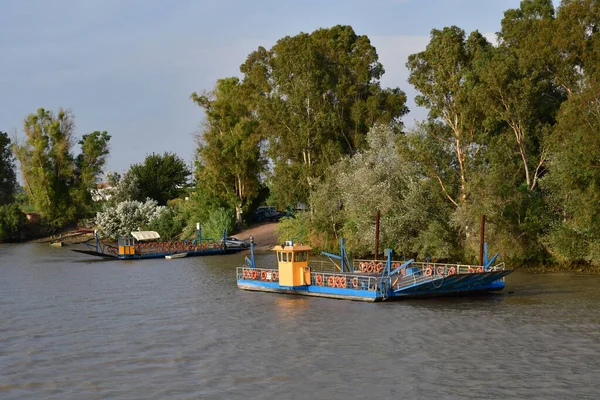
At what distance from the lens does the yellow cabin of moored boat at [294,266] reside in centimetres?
3962

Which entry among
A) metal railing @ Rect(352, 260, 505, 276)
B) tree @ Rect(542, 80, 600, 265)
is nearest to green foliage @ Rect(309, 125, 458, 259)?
tree @ Rect(542, 80, 600, 265)

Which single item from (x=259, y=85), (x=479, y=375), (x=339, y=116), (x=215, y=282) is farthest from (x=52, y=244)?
(x=479, y=375)

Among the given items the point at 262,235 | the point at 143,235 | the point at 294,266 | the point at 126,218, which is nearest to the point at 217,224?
the point at 262,235

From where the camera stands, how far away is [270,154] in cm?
6994

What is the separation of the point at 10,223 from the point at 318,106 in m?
53.8

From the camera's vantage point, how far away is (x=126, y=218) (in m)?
92.0

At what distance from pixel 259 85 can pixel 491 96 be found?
37.6 metres

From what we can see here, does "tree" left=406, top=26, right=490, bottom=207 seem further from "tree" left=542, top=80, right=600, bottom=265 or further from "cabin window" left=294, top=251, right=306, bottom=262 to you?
"cabin window" left=294, top=251, right=306, bottom=262

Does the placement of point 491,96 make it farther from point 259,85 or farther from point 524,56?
point 259,85

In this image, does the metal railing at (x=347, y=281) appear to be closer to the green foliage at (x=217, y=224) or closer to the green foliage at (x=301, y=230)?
the green foliage at (x=301, y=230)

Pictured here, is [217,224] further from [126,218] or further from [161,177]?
[161,177]

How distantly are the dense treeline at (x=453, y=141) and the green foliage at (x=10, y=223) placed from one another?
34439 mm

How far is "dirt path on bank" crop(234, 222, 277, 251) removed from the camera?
76869 mm

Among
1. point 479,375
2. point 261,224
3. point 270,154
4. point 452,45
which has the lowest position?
point 479,375
